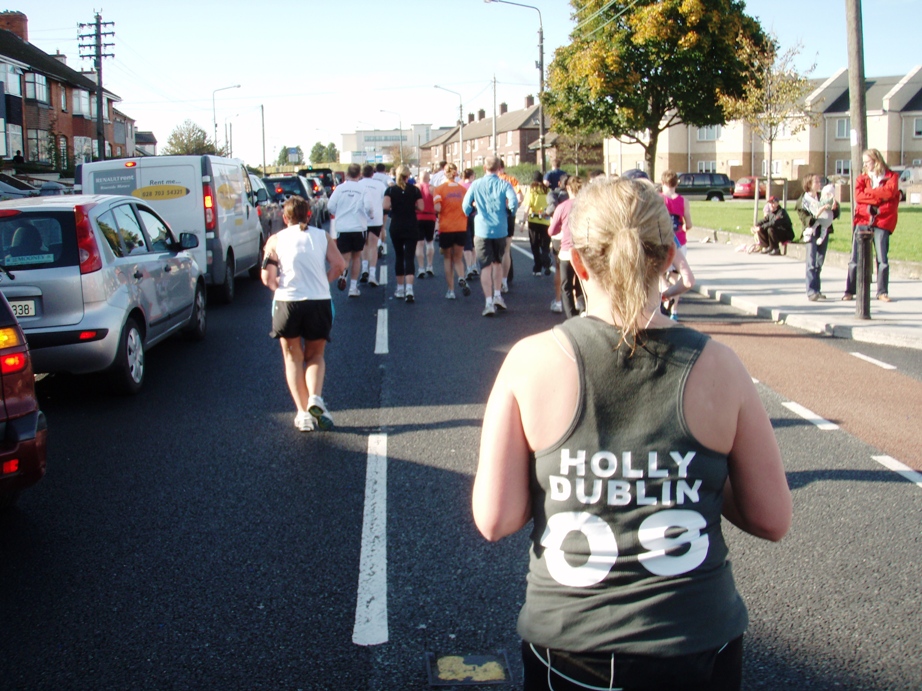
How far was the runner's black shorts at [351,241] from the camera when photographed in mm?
14172

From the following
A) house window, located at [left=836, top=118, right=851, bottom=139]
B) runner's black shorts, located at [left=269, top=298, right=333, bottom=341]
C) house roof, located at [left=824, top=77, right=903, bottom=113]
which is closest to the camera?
runner's black shorts, located at [left=269, top=298, right=333, bottom=341]

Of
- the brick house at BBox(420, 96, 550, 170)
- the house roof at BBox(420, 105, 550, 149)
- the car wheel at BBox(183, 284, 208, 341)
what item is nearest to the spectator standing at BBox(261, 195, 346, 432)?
the car wheel at BBox(183, 284, 208, 341)

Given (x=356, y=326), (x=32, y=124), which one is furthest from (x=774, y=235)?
(x=32, y=124)

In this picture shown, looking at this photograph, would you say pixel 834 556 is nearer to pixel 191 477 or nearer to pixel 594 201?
pixel 594 201

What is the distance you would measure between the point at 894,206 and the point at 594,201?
37.1ft

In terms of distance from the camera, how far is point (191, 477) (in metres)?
5.96

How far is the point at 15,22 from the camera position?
5531cm

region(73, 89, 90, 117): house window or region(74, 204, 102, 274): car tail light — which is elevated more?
region(73, 89, 90, 117): house window

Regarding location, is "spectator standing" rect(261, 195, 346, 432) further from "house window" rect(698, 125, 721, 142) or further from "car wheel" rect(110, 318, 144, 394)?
"house window" rect(698, 125, 721, 142)

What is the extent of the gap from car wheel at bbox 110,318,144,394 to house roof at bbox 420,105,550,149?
71.5 metres

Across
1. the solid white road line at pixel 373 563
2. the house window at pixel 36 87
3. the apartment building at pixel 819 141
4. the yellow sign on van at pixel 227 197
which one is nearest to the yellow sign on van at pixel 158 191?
the yellow sign on van at pixel 227 197

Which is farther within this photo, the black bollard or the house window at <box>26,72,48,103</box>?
the house window at <box>26,72,48,103</box>

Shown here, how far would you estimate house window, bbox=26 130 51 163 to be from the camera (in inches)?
1937

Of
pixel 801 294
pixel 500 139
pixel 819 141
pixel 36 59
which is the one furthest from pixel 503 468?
pixel 500 139
